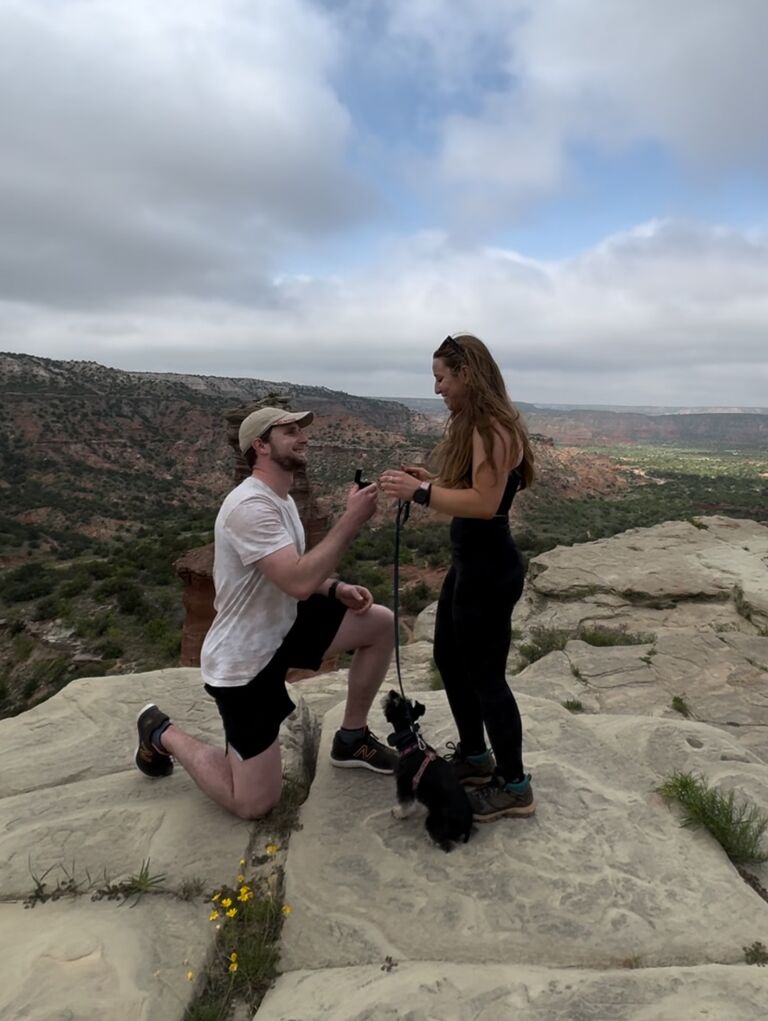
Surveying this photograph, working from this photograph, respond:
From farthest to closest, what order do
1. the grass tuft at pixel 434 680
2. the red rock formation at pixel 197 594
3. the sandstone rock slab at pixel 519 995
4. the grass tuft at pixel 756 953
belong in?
the red rock formation at pixel 197 594
the grass tuft at pixel 434 680
the grass tuft at pixel 756 953
the sandstone rock slab at pixel 519 995

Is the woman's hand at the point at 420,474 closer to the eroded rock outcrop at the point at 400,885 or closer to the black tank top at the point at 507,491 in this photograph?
the black tank top at the point at 507,491

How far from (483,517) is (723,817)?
168 centimetres

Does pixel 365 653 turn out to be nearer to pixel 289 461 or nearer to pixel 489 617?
pixel 489 617

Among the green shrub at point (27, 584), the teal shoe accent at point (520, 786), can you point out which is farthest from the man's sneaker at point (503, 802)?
the green shrub at point (27, 584)

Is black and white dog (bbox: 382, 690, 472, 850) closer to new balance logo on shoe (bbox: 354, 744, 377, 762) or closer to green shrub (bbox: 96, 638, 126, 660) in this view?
new balance logo on shoe (bbox: 354, 744, 377, 762)

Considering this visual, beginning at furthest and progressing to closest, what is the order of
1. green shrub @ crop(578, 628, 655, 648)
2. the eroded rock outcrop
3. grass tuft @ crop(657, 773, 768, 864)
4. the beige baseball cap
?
1. green shrub @ crop(578, 628, 655, 648)
2. the beige baseball cap
3. grass tuft @ crop(657, 773, 768, 864)
4. the eroded rock outcrop

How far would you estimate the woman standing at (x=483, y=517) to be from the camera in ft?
7.98

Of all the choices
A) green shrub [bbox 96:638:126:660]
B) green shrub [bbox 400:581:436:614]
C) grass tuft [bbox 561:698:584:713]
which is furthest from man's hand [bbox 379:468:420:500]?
green shrub [bbox 400:581:436:614]

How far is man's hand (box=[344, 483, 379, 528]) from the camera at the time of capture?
8.32ft

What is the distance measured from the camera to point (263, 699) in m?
2.67

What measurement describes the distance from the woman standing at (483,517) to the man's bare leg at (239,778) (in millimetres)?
910

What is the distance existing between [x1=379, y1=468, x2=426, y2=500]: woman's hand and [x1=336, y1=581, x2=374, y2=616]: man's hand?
0.69 m

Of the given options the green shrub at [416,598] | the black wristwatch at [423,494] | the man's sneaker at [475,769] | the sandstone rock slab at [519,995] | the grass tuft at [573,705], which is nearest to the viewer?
the sandstone rock slab at [519,995]

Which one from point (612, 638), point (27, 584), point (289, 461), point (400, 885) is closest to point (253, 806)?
point (400, 885)
